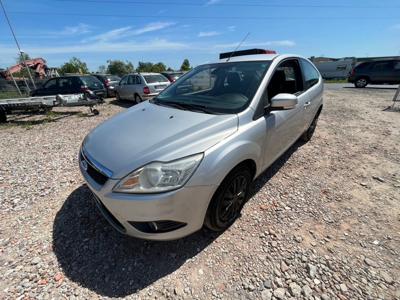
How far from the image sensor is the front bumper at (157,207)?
64.8 inches

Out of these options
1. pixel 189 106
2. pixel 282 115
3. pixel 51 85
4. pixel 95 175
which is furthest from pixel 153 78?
pixel 95 175

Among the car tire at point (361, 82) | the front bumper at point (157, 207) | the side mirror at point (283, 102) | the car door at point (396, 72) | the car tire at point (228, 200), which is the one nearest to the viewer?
the front bumper at point (157, 207)

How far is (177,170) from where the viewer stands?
168 centimetres

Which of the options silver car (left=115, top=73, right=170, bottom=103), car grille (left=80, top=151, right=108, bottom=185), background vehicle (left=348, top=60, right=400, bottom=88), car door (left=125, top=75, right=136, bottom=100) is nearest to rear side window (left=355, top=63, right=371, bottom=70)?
background vehicle (left=348, top=60, right=400, bottom=88)

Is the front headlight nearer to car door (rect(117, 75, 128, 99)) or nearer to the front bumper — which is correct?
the front bumper

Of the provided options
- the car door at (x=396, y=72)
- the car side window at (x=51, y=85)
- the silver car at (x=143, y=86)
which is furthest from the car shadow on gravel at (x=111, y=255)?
the car door at (x=396, y=72)

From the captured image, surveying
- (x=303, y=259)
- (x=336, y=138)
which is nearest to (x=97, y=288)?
(x=303, y=259)

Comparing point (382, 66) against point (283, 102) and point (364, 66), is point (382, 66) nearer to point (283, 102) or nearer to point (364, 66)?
point (364, 66)

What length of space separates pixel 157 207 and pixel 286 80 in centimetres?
254

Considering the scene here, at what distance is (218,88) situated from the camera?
276 centimetres

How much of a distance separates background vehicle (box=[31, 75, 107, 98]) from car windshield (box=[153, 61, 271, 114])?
27.3 feet

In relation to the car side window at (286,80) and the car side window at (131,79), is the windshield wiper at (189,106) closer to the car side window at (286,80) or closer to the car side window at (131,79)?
the car side window at (286,80)

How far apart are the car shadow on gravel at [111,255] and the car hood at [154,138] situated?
885 mm

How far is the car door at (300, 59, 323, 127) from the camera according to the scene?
3.47m
